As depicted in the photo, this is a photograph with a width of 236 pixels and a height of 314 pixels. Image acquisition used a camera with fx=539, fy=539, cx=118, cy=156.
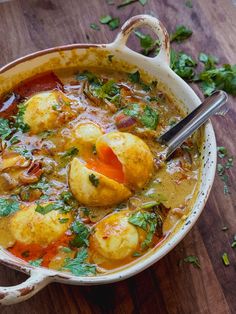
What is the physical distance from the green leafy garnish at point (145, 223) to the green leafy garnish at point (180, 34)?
1200 millimetres

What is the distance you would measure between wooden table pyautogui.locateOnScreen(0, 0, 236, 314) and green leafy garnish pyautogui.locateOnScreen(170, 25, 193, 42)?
0.04 m

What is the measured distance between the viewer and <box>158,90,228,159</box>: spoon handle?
2326 mm

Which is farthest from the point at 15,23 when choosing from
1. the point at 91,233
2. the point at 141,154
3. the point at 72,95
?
the point at 91,233

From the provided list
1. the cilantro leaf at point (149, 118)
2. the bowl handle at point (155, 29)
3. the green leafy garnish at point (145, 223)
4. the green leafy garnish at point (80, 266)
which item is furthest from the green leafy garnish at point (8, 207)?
the bowl handle at point (155, 29)

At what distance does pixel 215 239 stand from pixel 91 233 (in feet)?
1.94

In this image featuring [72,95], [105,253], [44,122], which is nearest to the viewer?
[105,253]

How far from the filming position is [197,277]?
7.57ft

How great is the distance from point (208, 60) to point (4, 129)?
116cm

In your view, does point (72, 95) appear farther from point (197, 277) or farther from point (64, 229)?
point (197, 277)

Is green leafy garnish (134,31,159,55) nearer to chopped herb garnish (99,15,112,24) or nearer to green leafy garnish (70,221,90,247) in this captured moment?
chopped herb garnish (99,15,112,24)

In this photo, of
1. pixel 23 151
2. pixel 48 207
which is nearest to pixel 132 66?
pixel 23 151

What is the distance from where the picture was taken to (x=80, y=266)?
2.11 metres

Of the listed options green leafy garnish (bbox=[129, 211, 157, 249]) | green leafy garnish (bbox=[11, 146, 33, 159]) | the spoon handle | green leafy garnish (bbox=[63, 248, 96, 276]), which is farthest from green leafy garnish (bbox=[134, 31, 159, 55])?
green leafy garnish (bbox=[63, 248, 96, 276])

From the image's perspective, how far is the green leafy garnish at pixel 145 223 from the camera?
2.15 m
